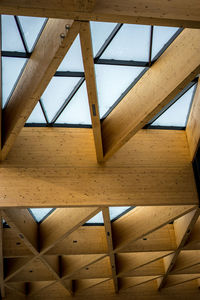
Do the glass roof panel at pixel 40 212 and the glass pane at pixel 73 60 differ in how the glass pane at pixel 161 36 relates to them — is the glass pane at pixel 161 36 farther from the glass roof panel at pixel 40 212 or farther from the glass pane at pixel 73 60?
the glass roof panel at pixel 40 212

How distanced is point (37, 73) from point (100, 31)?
2663mm

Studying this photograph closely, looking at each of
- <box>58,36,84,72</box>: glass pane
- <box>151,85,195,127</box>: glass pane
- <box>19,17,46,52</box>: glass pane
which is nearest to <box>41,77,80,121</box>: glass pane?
<box>58,36,84,72</box>: glass pane

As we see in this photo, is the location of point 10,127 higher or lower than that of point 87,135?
lower

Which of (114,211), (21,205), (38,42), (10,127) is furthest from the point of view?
(114,211)

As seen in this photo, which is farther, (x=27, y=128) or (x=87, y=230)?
(x=87, y=230)

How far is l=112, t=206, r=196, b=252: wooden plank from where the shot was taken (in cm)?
1887

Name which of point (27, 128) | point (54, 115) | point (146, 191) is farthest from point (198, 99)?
point (27, 128)

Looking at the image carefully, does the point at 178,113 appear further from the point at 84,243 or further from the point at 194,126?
the point at 84,243

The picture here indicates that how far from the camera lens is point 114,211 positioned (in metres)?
22.4

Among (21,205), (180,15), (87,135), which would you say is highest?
(87,135)

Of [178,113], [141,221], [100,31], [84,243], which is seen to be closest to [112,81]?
[100,31]

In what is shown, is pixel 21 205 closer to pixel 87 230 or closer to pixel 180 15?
pixel 87 230

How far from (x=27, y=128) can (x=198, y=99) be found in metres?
8.13

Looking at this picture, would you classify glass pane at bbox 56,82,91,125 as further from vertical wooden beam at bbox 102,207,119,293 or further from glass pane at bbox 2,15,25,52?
vertical wooden beam at bbox 102,207,119,293
